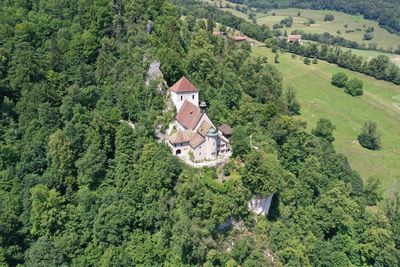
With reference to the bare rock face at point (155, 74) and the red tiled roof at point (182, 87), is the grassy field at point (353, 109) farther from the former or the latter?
the bare rock face at point (155, 74)

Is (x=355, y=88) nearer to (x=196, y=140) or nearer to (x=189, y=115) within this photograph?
(x=189, y=115)

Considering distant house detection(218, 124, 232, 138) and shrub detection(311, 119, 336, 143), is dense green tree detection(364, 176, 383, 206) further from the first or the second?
distant house detection(218, 124, 232, 138)

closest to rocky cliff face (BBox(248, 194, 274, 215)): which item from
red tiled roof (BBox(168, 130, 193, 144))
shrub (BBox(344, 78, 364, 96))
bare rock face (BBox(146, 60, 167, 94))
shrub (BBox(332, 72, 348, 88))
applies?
red tiled roof (BBox(168, 130, 193, 144))

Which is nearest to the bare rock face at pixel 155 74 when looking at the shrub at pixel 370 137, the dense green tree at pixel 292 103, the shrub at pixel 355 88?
the dense green tree at pixel 292 103

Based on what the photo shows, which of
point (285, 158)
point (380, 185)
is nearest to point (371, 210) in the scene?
point (380, 185)

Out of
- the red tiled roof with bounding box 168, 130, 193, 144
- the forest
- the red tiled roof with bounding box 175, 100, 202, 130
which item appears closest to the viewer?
the forest

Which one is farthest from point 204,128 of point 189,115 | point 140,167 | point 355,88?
point 355,88
